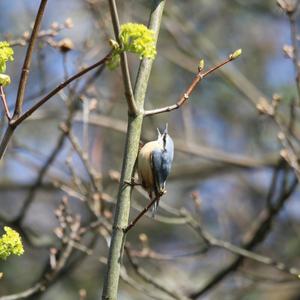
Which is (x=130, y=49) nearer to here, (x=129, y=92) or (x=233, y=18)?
(x=129, y=92)

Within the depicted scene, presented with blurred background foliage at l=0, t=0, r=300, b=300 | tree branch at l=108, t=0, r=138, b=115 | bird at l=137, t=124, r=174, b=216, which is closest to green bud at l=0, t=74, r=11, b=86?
tree branch at l=108, t=0, r=138, b=115

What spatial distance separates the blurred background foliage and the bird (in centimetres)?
219

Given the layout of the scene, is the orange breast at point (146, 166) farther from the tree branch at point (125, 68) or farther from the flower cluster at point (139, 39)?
the flower cluster at point (139, 39)

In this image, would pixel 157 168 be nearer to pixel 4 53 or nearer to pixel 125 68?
pixel 125 68

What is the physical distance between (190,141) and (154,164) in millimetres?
2393

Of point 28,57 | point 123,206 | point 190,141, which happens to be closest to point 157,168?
point 123,206

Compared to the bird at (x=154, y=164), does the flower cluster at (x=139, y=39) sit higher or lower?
higher

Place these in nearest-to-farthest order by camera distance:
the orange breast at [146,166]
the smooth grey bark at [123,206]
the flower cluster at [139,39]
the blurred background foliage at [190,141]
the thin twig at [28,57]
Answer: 1. the flower cluster at [139,39]
2. the thin twig at [28,57]
3. the smooth grey bark at [123,206]
4. the orange breast at [146,166]
5. the blurred background foliage at [190,141]

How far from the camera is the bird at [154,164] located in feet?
6.44

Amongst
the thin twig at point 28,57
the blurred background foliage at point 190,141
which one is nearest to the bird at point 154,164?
the thin twig at point 28,57

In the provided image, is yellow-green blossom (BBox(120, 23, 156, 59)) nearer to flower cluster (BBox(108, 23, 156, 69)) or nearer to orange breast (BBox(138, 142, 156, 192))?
flower cluster (BBox(108, 23, 156, 69))

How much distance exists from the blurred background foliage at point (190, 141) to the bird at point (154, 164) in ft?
7.17

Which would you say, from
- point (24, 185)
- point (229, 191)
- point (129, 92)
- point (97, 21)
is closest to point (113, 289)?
point (129, 92)

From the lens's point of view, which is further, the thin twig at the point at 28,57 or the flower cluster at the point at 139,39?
the thin twig at the point at 28,57
